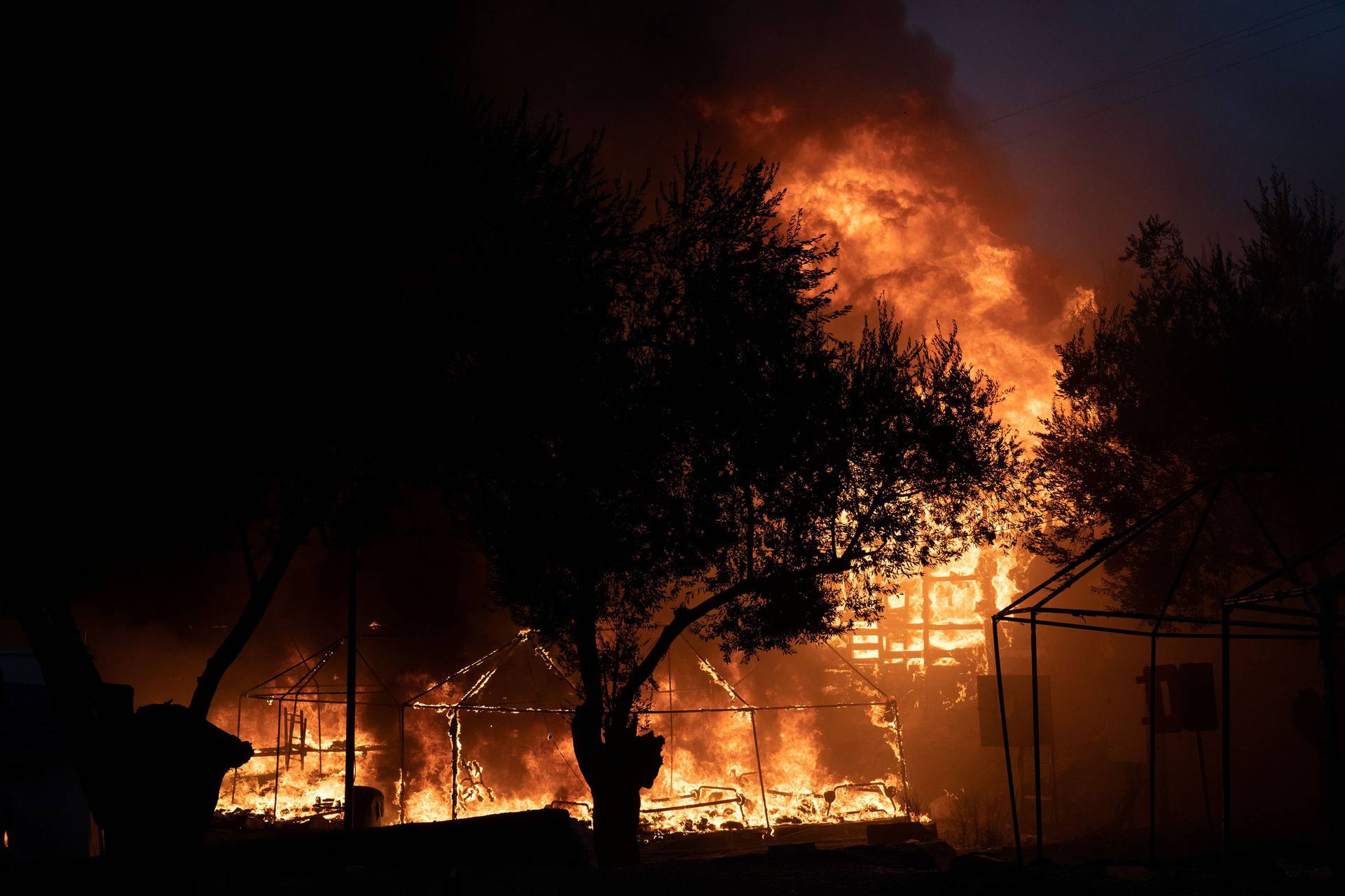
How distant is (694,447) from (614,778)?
541 centimetres

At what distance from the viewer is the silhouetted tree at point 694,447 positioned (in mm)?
12648

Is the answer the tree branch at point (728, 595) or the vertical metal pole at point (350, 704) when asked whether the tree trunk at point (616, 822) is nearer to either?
the tree branch at point (728, 595)

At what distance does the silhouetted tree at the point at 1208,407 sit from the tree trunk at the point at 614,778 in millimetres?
11813

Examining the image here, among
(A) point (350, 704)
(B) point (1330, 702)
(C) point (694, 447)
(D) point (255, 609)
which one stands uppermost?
(C) point (694, 447)

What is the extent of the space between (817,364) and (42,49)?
10.3 m

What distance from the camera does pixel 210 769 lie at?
995 centimetres

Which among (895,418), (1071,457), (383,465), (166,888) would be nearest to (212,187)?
(383,465)

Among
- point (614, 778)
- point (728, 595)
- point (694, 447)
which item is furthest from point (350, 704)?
point (694, 447)

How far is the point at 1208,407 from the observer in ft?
70.1

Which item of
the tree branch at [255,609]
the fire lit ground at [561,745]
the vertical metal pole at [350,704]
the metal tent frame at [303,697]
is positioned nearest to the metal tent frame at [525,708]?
the fire lit ground at [561,745]

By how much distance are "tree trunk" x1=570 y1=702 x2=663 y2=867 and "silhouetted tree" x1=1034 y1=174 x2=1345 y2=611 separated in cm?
1181

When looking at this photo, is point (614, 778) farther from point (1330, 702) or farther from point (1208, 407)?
point (1208, 407)

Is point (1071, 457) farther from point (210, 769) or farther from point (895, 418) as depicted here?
point (210, 769)

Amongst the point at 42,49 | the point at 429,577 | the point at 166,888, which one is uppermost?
the point at 42,49
